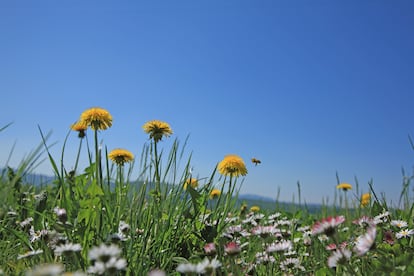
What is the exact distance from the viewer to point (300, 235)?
123 inches

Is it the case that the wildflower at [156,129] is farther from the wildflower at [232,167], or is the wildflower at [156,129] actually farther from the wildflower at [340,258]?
the wildflower at [340,258]

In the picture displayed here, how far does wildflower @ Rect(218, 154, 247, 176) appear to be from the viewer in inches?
106

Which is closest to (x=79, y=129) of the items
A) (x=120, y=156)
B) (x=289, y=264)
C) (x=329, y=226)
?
(x=120, y=156)

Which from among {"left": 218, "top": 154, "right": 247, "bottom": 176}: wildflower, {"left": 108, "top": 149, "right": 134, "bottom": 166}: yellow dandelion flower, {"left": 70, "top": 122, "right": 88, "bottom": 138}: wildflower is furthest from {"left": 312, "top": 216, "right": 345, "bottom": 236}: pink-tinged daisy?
{"left": 70, "top": 122, "right": 88, "bottom": 138}: wildflower

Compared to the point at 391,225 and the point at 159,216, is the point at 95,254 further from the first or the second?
the point at 391,225

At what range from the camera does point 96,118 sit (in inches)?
94.4

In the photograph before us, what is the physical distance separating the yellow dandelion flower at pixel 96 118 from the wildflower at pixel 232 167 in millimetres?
769

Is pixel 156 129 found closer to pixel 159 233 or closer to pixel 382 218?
pixel 159 233

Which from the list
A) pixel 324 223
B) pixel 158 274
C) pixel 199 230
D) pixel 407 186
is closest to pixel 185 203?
pixel 199 230

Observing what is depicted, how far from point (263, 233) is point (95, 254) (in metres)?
0.85

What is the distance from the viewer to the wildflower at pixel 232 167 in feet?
8.86

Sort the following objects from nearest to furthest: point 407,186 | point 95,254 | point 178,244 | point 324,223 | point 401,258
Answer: point 95,254 < point 324,223 < point 401,258 < point 178,244 < point 407,186

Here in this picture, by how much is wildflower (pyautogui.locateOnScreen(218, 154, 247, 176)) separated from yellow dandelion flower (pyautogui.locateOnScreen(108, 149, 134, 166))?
1.91 feet

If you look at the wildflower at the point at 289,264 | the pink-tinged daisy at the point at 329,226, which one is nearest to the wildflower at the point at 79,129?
the wildflower at the point at 289,264
